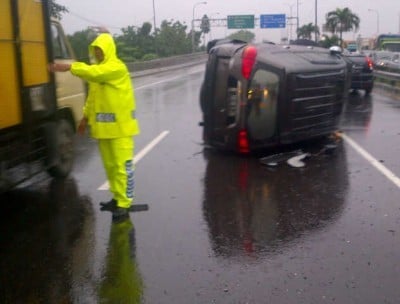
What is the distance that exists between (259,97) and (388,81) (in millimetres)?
17001

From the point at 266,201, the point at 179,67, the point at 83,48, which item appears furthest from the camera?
the point at 179,67

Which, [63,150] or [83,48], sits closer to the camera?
[63,150]

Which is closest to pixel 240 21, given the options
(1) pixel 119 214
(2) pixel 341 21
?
(2) pixel 341 21

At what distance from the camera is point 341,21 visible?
62.1m

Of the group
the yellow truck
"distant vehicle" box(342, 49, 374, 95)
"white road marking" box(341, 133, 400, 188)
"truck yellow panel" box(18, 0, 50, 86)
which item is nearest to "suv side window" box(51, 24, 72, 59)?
the yellow truck

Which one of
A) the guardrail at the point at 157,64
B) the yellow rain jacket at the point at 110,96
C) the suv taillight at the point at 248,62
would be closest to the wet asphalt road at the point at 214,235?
the yellow rain jacket at the point at 110,96

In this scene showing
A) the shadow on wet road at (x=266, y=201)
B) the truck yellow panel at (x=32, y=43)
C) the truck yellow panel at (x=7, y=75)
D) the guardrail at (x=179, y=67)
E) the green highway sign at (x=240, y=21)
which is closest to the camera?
the shadow on wet road at (x=266, y=201)

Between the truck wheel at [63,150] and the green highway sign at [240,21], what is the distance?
6748cm

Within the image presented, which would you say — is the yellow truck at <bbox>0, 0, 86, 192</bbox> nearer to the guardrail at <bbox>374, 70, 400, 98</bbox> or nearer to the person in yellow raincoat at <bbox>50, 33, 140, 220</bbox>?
the person in yellow raincoat at <bbox>50, 33, 140, 220</bbox>

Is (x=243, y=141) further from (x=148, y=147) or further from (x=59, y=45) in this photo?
(x=59, y=45)

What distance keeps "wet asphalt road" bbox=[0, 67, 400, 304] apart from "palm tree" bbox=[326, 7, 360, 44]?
56.4m

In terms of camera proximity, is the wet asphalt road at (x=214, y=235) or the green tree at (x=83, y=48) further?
the green tree at (x=83, y=48)

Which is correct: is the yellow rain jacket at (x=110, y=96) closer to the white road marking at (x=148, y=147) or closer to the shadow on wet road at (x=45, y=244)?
the shadow on wet road at (x=45, y=244)

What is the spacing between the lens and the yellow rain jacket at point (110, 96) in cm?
567
